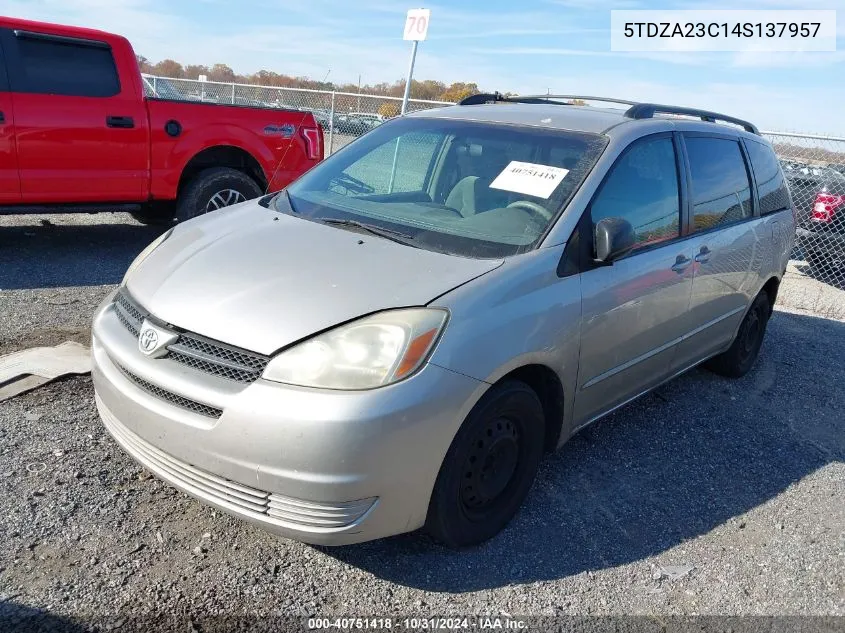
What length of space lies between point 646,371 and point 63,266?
5002mm

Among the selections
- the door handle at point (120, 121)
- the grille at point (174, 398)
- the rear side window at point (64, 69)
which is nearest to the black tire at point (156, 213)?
the door handle at point (120, 121)

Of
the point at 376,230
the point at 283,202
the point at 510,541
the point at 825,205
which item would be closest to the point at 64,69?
the point at 283,202

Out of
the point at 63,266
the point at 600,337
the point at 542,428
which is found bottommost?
the point at 63,266

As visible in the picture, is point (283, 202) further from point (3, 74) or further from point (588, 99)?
point (3, 74)

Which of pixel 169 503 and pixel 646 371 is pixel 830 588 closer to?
pixel 646 371

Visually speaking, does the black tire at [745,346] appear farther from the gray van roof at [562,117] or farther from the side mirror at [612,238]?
the side mirror at [612,238]

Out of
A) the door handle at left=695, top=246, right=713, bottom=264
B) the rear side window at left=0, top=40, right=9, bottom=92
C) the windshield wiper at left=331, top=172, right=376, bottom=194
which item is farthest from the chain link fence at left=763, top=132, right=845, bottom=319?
the rear side window at left=0, top=40, right=9, bottom=92

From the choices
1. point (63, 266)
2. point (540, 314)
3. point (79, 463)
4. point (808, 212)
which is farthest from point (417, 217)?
point (808, 212)

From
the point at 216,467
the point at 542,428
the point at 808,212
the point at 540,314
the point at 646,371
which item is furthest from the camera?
the point at 808,212

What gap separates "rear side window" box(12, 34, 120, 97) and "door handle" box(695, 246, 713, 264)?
5.32 m

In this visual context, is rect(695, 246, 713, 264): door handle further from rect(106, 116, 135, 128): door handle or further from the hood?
rect(106, 116, 135, 128): door handle

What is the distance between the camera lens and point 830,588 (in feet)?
10.0

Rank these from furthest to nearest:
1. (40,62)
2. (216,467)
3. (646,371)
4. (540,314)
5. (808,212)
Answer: (808,212)
(40,62)
(646,371)
(540,314)
(216,467)

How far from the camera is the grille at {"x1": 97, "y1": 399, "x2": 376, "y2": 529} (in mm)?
2416
